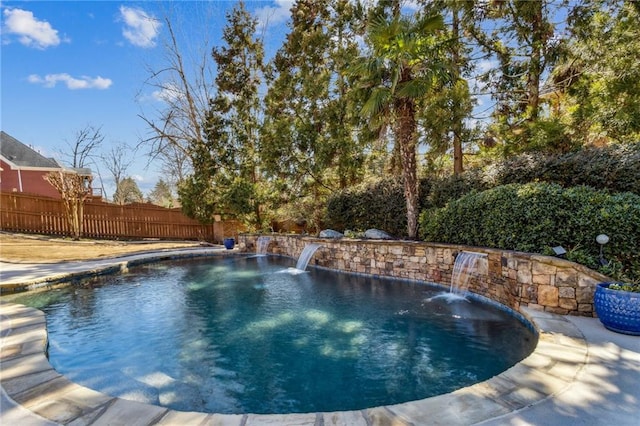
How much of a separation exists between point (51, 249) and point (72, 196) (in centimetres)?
369

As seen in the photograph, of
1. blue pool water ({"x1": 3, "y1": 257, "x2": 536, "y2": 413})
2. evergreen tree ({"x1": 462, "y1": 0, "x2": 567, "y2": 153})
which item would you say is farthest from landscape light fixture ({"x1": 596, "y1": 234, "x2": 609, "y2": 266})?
evergreen tree ({"x1": 462, "y1": 0, "x2": 567, "y2": 153})

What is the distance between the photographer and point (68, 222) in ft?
51.9

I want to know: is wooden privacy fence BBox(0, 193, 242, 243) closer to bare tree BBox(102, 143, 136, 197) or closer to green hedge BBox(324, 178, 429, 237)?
green hedge BBox(324, 178, 429, 237)

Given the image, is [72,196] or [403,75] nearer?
[403,75]

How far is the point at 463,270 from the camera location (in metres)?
6.36

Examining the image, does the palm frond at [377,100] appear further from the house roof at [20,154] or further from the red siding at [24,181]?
the house roof at [20,154]

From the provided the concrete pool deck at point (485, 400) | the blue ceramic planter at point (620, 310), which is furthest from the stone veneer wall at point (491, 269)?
the concrete pool deck at point (485, 400)

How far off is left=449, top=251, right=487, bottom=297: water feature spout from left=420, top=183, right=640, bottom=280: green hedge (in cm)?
41

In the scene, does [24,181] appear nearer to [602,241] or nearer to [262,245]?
[262,245]

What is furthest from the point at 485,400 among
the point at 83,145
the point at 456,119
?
the point at 83,145

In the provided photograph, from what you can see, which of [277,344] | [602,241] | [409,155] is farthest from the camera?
[409,155]

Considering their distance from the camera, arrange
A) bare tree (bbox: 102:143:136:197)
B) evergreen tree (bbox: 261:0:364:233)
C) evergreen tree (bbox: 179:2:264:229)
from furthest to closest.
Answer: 1. bare tree (bbox: 102:143:136:197)
2. evergreen tree (bbox: 179:2:264:229)
3. evergreen tree (bbox: 261:0:364:233)

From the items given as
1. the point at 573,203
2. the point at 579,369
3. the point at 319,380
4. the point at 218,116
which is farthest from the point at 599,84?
the point at 218,116

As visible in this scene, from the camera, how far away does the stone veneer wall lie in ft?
14.3
